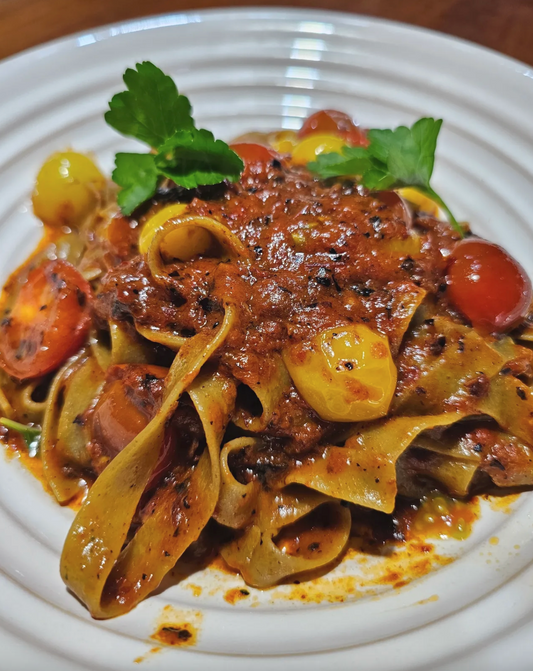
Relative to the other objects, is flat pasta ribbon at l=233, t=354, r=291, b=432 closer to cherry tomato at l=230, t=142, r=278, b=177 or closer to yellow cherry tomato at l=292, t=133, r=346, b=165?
cherry tomato at l=230, t=142, r=278, b=177

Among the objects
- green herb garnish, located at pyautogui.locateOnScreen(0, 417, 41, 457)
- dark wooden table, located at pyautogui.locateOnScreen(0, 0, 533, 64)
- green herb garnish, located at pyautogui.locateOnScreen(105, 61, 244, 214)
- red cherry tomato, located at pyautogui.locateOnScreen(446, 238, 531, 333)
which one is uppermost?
dark wooden table, located at pyautogui.locateOnScreen(0, 0, 533, 64)

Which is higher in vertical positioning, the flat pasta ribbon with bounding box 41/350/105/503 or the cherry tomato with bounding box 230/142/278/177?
the cherry tomato with bounding box 230/142/278/177

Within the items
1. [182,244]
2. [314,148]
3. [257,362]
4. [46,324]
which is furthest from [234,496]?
[314,148]

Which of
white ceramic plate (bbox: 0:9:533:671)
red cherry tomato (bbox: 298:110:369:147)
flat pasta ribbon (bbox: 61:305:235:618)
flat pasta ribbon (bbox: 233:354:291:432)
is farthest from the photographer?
red cherry tomato (bbox: 298:110:369:147)

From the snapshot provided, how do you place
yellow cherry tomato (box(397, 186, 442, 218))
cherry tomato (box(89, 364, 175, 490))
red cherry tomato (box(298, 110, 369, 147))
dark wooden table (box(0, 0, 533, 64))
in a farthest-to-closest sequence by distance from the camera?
dark wooden table (box(0, 0, 533, 64)) → red cherry tomato (box(298, 110, 369, 147)) → yellow cherry tomato (box(397, 186, 442, 218)) → cherry tomato (box(89, 364, 175, 490))

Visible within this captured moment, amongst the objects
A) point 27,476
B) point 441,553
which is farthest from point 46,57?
point 441,553

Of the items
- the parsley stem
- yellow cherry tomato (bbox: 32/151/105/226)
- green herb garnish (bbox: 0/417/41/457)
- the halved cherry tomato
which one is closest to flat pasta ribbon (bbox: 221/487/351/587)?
green herb garnish (bbox: 0/417/41/457)

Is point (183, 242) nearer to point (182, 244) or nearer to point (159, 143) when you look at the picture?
→ point (182, 244)
